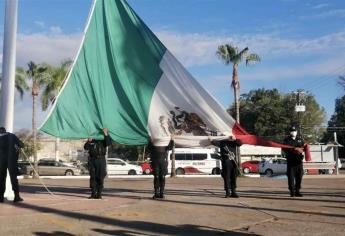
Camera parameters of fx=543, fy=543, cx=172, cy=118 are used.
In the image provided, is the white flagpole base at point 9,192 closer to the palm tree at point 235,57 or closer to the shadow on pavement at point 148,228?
the shadow on pavement at point 148,228

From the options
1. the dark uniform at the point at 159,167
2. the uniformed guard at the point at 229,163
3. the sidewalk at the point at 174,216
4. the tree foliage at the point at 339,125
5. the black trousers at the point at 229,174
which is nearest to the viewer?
the sidewalk at the point at 174,216

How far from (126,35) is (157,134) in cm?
266

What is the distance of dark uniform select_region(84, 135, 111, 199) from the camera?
13.3 metres

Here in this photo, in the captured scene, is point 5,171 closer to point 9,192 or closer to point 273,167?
point 9,192

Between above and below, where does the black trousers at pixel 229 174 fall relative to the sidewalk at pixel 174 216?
above

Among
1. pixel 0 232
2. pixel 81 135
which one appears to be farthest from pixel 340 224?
pixel 81 135

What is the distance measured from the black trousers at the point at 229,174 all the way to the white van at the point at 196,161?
29827 millimetres

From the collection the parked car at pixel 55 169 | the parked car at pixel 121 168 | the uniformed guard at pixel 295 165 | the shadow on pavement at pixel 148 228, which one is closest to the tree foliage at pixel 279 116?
the parked car at pixel 121 168

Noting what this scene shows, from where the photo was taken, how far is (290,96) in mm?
85375

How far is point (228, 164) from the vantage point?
1389cm

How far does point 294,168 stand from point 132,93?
15.2 feet

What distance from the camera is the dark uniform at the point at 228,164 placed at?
13656 mm

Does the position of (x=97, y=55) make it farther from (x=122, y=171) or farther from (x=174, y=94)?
(x=122, y=171)

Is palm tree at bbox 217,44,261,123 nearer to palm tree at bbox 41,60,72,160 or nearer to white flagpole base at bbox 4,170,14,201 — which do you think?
palm tree at bbox 41,60,72,160
